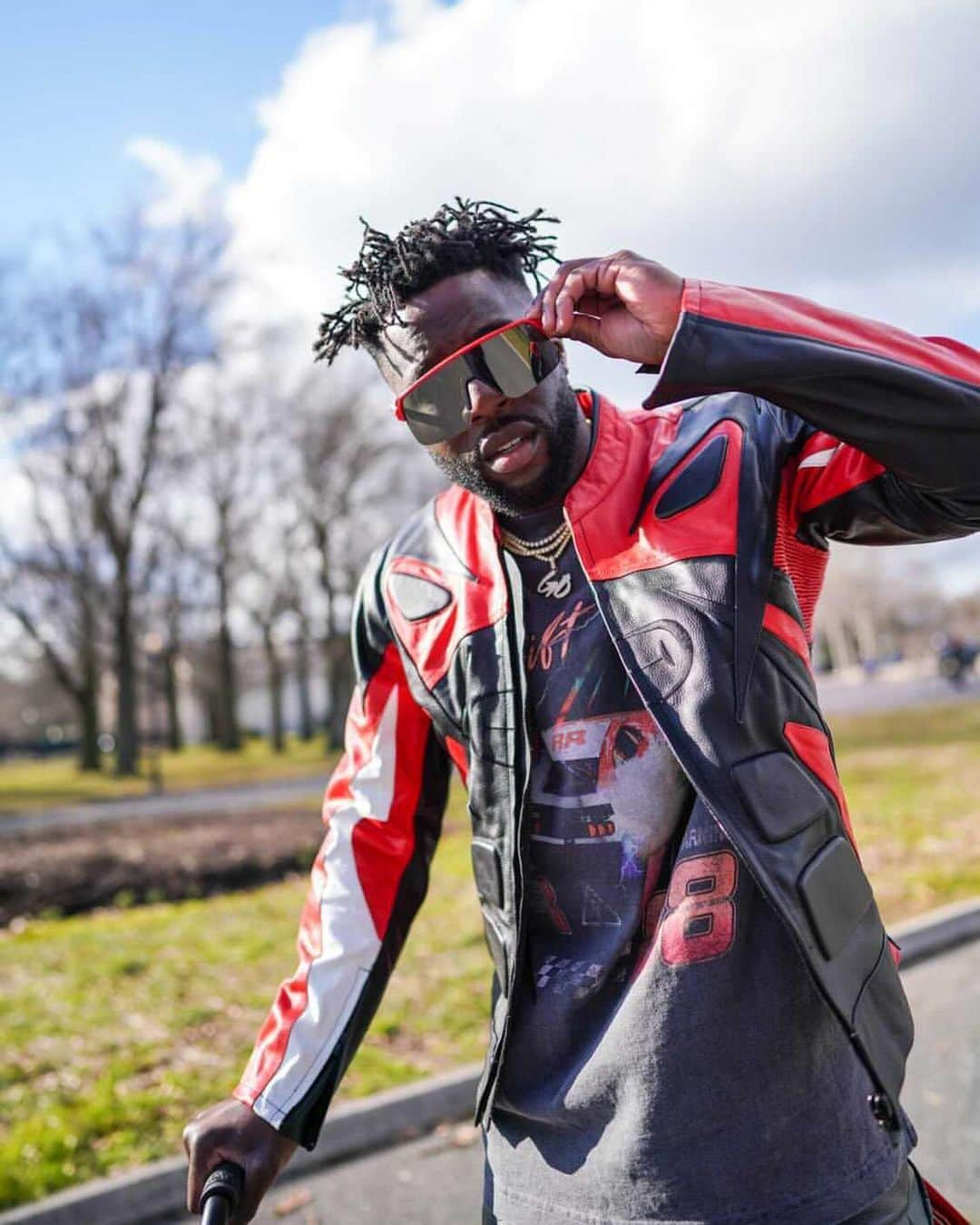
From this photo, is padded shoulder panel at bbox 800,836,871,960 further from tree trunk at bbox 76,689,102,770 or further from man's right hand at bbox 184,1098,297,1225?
tree trunk at bbox 76,689,102,770

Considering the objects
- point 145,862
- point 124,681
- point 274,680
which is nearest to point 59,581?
point 124,681

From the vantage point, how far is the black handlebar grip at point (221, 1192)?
6.45 ft

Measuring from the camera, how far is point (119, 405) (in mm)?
31172

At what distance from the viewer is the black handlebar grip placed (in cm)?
196

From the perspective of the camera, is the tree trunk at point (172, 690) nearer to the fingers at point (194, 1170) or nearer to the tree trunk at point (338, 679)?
the tree trunk at point (338, 679)

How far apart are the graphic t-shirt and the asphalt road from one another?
2477 millimetres

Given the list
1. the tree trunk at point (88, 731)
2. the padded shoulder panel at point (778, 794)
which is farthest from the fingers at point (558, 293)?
the tree trunk at point (88, 731)

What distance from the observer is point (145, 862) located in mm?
11539

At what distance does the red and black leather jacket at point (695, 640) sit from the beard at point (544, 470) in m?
0.05

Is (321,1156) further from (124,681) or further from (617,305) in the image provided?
(124,681)

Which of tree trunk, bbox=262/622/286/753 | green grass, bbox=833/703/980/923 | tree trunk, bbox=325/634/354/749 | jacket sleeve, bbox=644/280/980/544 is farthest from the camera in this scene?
tree trunk, bbox=262/622/286/753

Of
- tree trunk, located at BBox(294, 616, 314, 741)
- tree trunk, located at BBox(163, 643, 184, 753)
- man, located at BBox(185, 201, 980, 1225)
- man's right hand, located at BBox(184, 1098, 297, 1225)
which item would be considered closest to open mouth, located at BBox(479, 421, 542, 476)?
man, located at BBox(185, 201, 980, 1225)

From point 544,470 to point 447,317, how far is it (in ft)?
1.27

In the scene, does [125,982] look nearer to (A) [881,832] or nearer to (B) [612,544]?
(B) [612,544]
